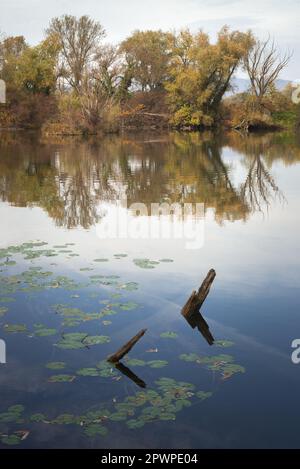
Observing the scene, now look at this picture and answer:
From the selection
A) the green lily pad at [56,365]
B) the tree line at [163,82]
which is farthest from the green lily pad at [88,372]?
the tree line at [163,82]

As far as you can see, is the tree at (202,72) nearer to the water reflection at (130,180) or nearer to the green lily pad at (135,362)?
the water reflection at (130,180)

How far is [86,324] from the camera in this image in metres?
5.91

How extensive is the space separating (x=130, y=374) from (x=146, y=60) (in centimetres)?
5539

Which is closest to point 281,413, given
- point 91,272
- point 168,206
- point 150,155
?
point 91,272

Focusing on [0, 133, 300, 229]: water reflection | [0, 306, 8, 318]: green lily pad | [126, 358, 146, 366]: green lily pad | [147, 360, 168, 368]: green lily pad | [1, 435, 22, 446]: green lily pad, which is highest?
[0, 133, 300, 229]: water reflection

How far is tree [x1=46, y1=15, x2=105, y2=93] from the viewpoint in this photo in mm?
53344

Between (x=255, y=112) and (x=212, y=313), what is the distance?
159 ft

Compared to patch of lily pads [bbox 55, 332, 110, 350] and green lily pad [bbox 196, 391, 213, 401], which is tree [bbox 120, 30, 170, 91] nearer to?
patch of lily pads [bbox 55, 332, 110, 350]

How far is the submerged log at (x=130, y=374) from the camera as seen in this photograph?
4746 millimetres
